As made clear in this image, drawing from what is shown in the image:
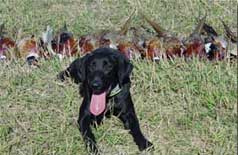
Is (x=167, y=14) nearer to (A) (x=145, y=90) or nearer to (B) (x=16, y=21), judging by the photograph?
(B) (x=16, y=21)

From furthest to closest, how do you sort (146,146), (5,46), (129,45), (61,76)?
(5,46) → (129,45) → (61,76) → (146,146)

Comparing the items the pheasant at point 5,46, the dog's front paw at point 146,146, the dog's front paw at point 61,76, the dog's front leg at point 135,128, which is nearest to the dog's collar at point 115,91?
the dog's front leg at point 135,128

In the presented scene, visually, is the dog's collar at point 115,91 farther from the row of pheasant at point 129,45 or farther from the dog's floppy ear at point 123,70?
the row of pheasant at point 129,45

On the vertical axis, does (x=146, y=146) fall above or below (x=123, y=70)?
below

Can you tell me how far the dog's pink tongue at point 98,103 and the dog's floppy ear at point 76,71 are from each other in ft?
0.57

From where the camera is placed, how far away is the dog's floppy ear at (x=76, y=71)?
14.5 ft

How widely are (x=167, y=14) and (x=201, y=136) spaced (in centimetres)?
263

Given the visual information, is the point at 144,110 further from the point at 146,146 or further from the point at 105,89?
the point at 146,146

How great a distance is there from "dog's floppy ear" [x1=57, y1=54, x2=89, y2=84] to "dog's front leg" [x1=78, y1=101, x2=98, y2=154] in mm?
221

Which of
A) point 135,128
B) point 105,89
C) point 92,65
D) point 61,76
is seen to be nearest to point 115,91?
point 105,89

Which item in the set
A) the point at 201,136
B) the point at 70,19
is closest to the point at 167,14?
the point at 70,19

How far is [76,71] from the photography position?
183 inches

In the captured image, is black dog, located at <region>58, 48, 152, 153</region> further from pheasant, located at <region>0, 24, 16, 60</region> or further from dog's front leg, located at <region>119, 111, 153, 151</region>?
pheasant, located at <region>0, 24, 16, 60</region>

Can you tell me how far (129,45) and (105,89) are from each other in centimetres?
104
